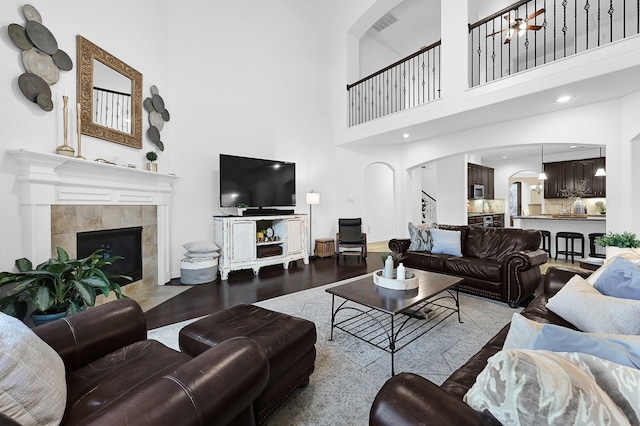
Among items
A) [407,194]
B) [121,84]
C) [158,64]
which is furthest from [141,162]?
[407,194]

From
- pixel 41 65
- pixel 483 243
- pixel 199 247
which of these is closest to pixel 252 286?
pixel 199 247

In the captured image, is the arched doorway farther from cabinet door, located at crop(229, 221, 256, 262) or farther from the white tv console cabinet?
cabinet door, located at crop(229, 221, 256, 262)

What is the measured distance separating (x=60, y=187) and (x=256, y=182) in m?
2.72

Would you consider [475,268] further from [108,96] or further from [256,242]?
[108,96]

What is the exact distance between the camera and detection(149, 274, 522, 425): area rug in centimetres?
158

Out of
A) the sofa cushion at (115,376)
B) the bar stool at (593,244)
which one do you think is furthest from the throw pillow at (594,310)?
the bar stool at (593,244)

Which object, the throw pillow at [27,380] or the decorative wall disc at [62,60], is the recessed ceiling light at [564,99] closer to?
the throw pillow at [27,380]

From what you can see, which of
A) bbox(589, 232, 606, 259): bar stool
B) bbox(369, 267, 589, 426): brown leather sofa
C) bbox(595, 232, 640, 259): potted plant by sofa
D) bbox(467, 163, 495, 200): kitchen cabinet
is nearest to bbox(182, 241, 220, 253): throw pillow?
bbox(369, 267, 589, 426): brown leather sofa

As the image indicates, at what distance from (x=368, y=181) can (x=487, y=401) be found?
8.45m

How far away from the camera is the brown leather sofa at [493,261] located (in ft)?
10.3

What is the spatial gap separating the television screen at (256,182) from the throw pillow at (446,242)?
276 centimetres

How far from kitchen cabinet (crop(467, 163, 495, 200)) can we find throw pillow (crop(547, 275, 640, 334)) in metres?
6.91

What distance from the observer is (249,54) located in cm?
527

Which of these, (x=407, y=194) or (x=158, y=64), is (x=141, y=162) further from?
(x=407, y=194)
